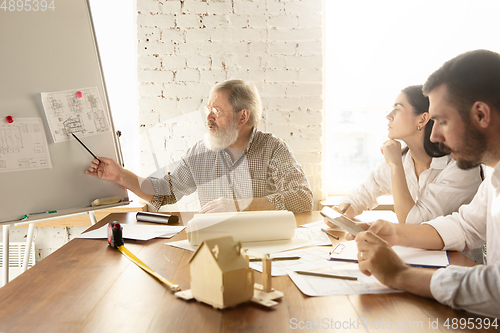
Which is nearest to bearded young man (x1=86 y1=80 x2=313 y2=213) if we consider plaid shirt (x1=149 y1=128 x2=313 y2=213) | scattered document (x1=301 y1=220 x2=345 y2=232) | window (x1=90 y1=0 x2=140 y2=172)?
plaid shirt (x1=149 y1=128 x2=313 y2=213)

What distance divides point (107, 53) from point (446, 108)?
7.85 feet

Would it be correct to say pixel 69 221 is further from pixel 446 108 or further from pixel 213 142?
pixel 446 108

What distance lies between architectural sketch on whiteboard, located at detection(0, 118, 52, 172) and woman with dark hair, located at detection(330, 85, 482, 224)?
1265 mm

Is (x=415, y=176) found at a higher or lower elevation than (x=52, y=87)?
lower

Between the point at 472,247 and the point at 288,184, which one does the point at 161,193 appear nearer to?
the point at 288,184

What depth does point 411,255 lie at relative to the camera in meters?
0.99

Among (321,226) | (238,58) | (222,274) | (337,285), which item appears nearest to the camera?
(222,274)

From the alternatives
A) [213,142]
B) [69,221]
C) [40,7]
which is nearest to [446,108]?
[213,142]

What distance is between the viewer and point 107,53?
8.76 feet

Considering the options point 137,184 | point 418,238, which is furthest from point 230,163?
point 418,238

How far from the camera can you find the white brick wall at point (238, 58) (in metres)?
2.52

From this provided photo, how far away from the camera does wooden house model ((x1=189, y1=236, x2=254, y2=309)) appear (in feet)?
2.09

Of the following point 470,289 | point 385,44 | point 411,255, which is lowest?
point 411,255

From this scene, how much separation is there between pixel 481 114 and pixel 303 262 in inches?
21.7
